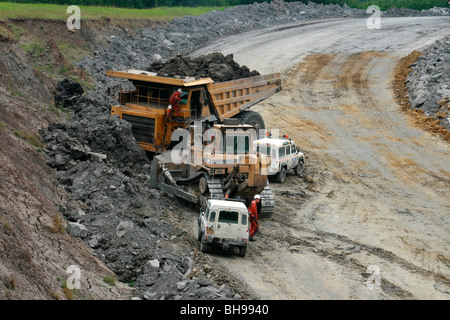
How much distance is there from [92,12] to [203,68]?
67.2ft

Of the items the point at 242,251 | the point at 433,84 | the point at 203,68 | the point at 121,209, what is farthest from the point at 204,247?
the point at 433,84

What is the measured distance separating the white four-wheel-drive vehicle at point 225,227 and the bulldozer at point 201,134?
8.42 feet

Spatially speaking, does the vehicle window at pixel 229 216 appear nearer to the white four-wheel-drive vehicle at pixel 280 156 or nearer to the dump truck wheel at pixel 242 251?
the dump truck wheel at pixel 242 251

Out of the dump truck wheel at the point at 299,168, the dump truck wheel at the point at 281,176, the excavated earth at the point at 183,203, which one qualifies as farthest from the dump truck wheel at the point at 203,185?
the dump truck wheel at the point at 299,168

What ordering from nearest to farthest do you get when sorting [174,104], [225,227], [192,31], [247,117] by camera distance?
[225,227] → [174,104] → [247,117] → [192,31]

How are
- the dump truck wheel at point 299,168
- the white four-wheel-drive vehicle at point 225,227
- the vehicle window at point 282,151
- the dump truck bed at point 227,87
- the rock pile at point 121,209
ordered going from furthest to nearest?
the dump truck wheel at point 299,168 → the vehicle window at point 282,151 → the dump truck bed at point 227,87 → the white four-wheel-drive vehicle at point 225,227 → the rock pile at point 121,209

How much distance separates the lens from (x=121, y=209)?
63.5ft

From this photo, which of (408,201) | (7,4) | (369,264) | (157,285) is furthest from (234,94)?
(7,4)

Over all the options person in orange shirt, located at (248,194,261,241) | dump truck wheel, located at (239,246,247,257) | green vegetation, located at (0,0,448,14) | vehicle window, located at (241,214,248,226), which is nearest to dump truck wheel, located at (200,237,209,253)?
dump truck wheel, located at (239,246,247,257)

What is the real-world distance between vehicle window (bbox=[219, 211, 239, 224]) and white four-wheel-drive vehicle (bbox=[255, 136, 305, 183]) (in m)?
6.95

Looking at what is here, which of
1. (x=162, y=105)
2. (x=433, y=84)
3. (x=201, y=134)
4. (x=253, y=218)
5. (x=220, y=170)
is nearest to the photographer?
(x=253, y=218)

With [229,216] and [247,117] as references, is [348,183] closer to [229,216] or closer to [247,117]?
[247,117]

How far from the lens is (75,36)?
3978 centimetres

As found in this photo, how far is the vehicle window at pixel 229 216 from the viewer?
59.7 ft
